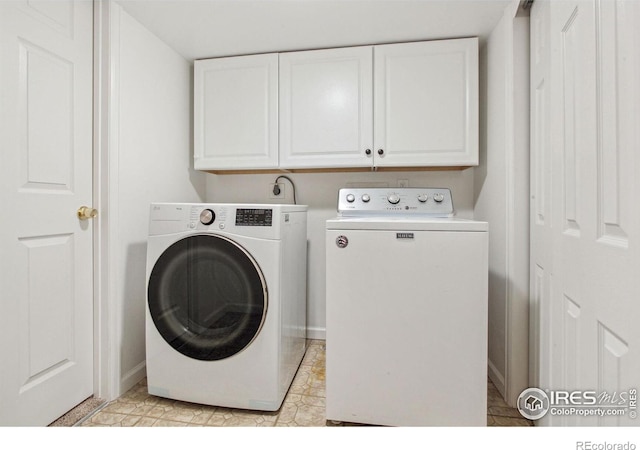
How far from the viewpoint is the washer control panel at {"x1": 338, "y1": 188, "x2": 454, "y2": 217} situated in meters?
1.81

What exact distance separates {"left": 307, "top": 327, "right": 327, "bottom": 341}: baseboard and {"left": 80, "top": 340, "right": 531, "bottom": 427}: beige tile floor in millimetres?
588

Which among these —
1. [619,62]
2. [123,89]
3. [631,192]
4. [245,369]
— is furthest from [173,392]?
[619,62]

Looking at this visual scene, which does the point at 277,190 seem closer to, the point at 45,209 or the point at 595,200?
the point at 45,209

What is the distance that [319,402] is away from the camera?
4.87 ft

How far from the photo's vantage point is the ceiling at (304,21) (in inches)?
58.5

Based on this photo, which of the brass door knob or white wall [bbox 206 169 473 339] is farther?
white wall [bbox 206 169 473 339]

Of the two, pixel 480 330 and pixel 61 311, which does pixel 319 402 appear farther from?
pixel 61 311

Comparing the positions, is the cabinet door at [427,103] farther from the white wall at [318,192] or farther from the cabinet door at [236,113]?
the cabinet door at [236,113]

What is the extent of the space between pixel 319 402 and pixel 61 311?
50.1 inches

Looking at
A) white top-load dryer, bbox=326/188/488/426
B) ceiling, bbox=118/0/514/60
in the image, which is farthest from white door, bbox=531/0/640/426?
ceiling, bbox=118/0/514/60

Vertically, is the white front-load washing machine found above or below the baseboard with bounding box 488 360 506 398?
above

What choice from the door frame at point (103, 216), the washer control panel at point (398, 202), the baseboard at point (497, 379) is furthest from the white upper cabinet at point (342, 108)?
the baseboard at point (497, 379)

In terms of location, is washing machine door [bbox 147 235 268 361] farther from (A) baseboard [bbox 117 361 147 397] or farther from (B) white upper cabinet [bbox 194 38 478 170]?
(B) white upper cabinet [bbox 194 38 478 170]
